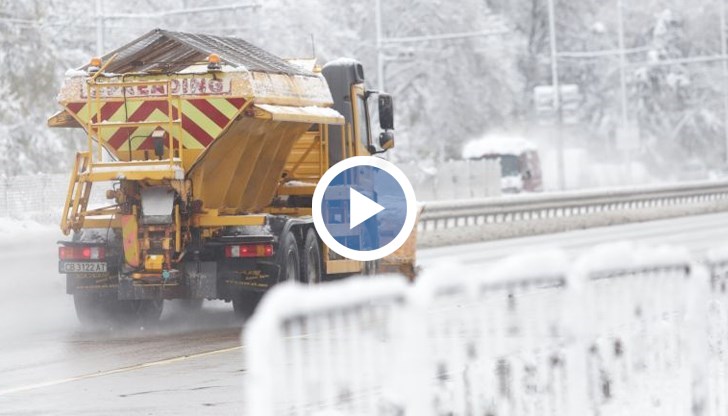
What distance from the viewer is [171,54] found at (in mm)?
15625

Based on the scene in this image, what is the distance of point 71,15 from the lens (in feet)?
177

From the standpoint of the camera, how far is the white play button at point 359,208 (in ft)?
56.6

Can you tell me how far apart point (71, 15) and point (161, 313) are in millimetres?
38091

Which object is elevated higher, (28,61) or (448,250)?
(28,61)

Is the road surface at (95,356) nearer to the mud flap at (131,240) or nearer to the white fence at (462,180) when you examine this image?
the mud flap at (131,240)

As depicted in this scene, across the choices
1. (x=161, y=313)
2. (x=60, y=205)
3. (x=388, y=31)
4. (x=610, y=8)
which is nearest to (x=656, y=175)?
(x=610, y=8)

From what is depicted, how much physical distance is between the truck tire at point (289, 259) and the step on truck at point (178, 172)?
0.02 m

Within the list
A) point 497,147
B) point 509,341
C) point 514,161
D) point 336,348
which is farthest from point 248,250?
point 497,147

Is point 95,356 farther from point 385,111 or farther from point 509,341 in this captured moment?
point 509,341

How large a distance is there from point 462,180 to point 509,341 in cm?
4973

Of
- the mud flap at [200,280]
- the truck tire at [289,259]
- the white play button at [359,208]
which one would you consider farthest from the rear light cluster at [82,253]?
the white play button at [359,208]

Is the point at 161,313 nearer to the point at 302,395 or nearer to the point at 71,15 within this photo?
the point at 302,395

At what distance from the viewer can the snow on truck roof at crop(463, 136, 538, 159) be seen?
68.2 m
